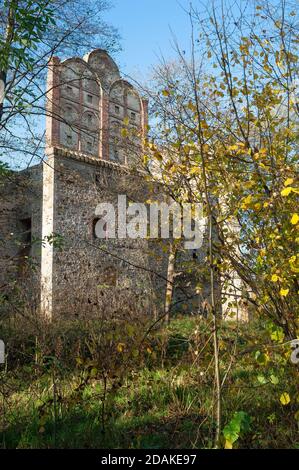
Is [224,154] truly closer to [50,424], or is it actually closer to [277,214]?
[277,214]

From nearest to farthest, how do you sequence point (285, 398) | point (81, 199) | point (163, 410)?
point (285, 398), point (163, 410), point (81, 199)

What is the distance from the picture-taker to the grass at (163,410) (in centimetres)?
367

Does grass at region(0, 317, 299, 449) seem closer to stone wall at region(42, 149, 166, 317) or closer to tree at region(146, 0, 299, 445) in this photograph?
tree at region(146, 0, 299, 445)

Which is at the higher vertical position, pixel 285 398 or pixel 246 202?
pixel 246 202

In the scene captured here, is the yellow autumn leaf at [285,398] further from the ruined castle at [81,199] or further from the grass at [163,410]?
the ruined castle at [81,199]

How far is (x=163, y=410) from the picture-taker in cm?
462

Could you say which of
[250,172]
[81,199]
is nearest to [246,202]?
[250,172]

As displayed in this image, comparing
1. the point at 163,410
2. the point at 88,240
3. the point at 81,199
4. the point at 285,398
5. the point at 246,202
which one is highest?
the point at 81,199

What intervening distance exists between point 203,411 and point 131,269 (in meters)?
10.6

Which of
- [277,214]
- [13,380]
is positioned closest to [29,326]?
[13,380]

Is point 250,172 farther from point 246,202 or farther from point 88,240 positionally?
point 88,240

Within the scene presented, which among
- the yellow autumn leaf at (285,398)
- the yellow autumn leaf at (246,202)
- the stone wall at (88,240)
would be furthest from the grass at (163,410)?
the stone wall at (88,240)

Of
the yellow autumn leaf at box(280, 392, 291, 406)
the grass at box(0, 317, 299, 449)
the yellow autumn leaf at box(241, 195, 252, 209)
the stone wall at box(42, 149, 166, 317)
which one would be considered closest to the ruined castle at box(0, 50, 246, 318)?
the stone wall at box(42, 149, 166, 317)

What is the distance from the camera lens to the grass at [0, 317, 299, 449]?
12.0ft
